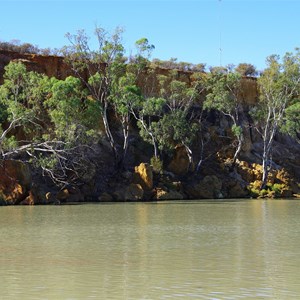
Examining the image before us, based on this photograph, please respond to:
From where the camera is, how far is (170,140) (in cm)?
4531

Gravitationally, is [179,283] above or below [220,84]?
below

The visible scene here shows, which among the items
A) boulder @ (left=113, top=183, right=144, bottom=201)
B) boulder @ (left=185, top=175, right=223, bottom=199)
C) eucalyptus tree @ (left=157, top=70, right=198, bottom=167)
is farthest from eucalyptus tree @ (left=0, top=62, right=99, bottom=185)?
boulder @ (left=185, top=175, right=223, bottom=199)

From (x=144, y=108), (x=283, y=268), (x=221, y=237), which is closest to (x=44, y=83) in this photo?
(x=144, y=108)

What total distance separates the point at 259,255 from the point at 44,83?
26706mm

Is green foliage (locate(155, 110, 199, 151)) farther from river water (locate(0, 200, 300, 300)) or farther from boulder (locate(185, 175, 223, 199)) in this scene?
river water (locate(0, 200, 300, 300))

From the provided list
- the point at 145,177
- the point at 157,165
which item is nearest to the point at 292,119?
the point at 157,165

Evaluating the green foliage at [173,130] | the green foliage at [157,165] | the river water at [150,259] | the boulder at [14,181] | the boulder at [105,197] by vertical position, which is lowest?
the river water at [150,259]

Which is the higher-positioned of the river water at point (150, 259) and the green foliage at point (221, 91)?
the green foliage at point (221, 91)

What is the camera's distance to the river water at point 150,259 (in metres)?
9.20

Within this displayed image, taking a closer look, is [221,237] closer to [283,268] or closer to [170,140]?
[283,268]

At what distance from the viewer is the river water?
9.20 metres

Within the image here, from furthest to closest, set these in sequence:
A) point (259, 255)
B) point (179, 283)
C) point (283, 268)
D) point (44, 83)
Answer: point (44, 83) < point (259, 255) < point (283, 268) < point (179, 283)

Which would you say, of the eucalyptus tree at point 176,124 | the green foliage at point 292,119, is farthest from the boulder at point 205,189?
the green foliage at point 292,119

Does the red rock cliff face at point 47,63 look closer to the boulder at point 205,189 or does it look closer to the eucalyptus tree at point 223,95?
the eucalyptus tree at point 223,95
